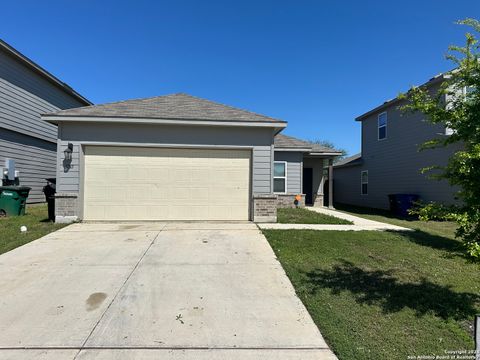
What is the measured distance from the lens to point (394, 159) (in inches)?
629

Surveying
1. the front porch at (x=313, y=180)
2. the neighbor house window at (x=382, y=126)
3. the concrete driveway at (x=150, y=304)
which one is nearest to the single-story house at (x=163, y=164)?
the concrete driveway at (x=150, y=304)

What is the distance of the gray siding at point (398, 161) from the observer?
13.2 m

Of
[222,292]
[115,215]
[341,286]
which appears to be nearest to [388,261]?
[341,286]

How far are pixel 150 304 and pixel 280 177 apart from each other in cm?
1202

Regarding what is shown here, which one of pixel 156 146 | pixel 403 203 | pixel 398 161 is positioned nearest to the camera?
pixel 156 146

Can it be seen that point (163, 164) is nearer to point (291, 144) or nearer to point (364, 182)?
point (291, 144)

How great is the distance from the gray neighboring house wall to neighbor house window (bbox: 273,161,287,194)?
11.0 metres

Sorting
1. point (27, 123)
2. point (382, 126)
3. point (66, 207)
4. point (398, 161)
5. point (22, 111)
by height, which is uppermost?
point (382, 126)

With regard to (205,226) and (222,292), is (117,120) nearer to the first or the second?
(205,226)

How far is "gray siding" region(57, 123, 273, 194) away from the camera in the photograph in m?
9.38

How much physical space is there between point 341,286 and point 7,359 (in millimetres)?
3896

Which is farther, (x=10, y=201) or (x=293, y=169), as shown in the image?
(x=293, y=169)

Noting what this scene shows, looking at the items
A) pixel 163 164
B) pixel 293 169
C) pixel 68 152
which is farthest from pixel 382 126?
A: pixel 68 152

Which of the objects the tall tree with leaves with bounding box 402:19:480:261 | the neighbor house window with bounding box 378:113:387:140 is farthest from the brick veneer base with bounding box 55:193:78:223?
the neighbor house window with bounding box 378:113:387:140
